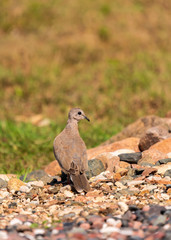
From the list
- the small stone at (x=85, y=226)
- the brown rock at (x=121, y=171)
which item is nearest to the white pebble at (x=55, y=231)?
→ the small stone at (x=85, y=226)

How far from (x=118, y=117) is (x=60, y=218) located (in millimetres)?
6645

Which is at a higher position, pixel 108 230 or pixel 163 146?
pixel 163 146

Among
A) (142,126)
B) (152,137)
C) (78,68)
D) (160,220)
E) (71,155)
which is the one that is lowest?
(160,220)

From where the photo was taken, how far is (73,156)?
5.29m

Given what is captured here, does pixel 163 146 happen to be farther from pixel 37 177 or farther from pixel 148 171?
pixel 37 177

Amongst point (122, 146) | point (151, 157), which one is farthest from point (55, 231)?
point (122, 146)

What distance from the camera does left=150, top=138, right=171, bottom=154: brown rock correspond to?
628 cm

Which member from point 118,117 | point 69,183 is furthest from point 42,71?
point 69,183

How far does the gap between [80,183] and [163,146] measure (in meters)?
1.87

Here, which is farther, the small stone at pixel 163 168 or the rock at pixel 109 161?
the rock at pixel 109 161

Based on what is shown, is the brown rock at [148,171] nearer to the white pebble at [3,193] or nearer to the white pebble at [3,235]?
the white pebble at [3,193]

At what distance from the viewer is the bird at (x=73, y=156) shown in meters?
5.04

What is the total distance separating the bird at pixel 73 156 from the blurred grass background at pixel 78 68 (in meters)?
2.41

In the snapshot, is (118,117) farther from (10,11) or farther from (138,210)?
(10,11)
